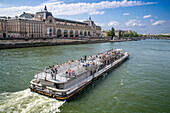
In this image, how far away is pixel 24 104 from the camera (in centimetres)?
1373

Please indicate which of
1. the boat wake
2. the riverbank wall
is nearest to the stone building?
the riverbank wall

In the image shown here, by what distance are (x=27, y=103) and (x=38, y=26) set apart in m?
88.1

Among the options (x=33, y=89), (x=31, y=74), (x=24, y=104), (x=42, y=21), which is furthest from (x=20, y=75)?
(x=42, y=21)

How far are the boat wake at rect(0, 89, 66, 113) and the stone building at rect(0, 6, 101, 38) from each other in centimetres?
6843

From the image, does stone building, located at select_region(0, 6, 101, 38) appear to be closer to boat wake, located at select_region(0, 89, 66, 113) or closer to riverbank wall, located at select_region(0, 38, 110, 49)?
riverbank wall, located at select_region(0, 38, 110, 49)

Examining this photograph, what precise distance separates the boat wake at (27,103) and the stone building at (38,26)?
2694 inches

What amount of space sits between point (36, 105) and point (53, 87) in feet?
7.55

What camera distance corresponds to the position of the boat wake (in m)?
13.0

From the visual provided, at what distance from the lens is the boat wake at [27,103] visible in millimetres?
13008

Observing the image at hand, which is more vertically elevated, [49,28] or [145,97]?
[49,28]

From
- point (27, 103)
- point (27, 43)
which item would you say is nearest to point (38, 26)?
point (27, 43)

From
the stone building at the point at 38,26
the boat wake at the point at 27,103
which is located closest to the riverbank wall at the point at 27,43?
the stone building at the point at 38,26

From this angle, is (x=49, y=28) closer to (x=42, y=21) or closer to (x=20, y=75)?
(x=42, y=21)

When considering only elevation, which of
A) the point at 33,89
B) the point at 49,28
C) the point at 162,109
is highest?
the point at 49,28
